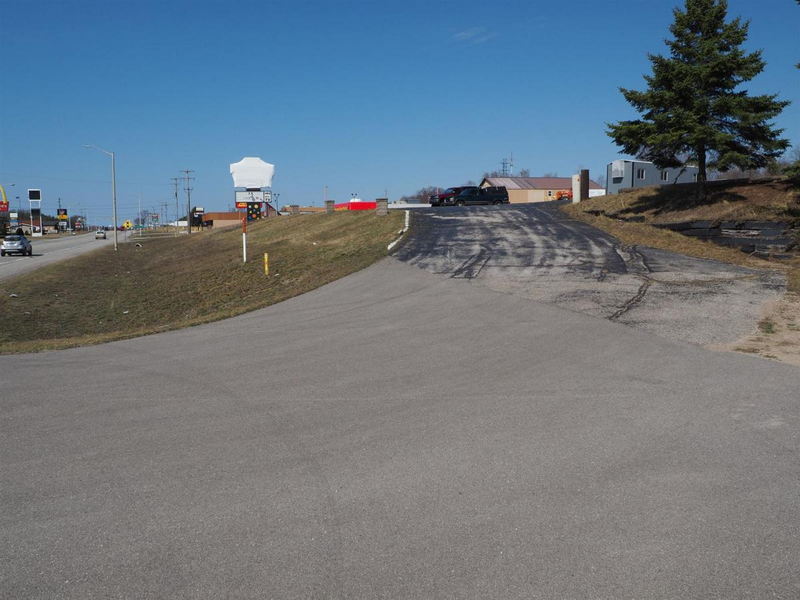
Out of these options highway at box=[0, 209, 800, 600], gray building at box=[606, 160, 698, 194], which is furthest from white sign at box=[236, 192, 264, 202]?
highway at box=[0, 209, 800, 600]

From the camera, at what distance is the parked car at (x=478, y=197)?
50.6m

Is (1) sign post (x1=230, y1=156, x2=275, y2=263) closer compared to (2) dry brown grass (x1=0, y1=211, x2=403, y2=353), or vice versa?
(2) dry brown grass (x1=0, y1=211, x2=403, y2=353)

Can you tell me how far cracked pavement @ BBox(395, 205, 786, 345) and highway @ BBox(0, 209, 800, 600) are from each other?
1908 mm

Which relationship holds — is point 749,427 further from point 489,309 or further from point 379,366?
point 489,309

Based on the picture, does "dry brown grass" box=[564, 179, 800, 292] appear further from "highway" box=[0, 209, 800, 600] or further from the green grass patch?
"highway" box=[0, 209, 800, 600]

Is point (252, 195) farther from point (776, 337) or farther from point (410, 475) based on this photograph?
point (410, 475)

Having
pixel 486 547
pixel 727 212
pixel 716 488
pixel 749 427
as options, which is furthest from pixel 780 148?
pixel 486 547

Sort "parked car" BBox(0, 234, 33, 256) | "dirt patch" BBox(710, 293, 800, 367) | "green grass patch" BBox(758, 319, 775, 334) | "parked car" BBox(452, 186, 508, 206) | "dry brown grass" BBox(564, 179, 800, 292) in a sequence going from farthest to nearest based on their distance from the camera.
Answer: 1. "parked car" BBox(452, 186, 508, 206)
2. "parked car" BBox(0, 234, 33, 256)
3. "dry brown grass" BBox(564, 179, 800, 292)
4. "green grass patch" BBox(758, 319, 775, 334)
5. "dirt patch" BBox(710, 293, 800, 367)

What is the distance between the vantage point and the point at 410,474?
17.9 feet

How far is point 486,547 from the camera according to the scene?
4.19m

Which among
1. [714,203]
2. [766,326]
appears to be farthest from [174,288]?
[714,203]

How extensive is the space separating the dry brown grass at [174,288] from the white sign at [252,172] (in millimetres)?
43088

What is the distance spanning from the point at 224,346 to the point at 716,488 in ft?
29.0

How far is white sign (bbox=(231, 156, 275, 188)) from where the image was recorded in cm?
8006
